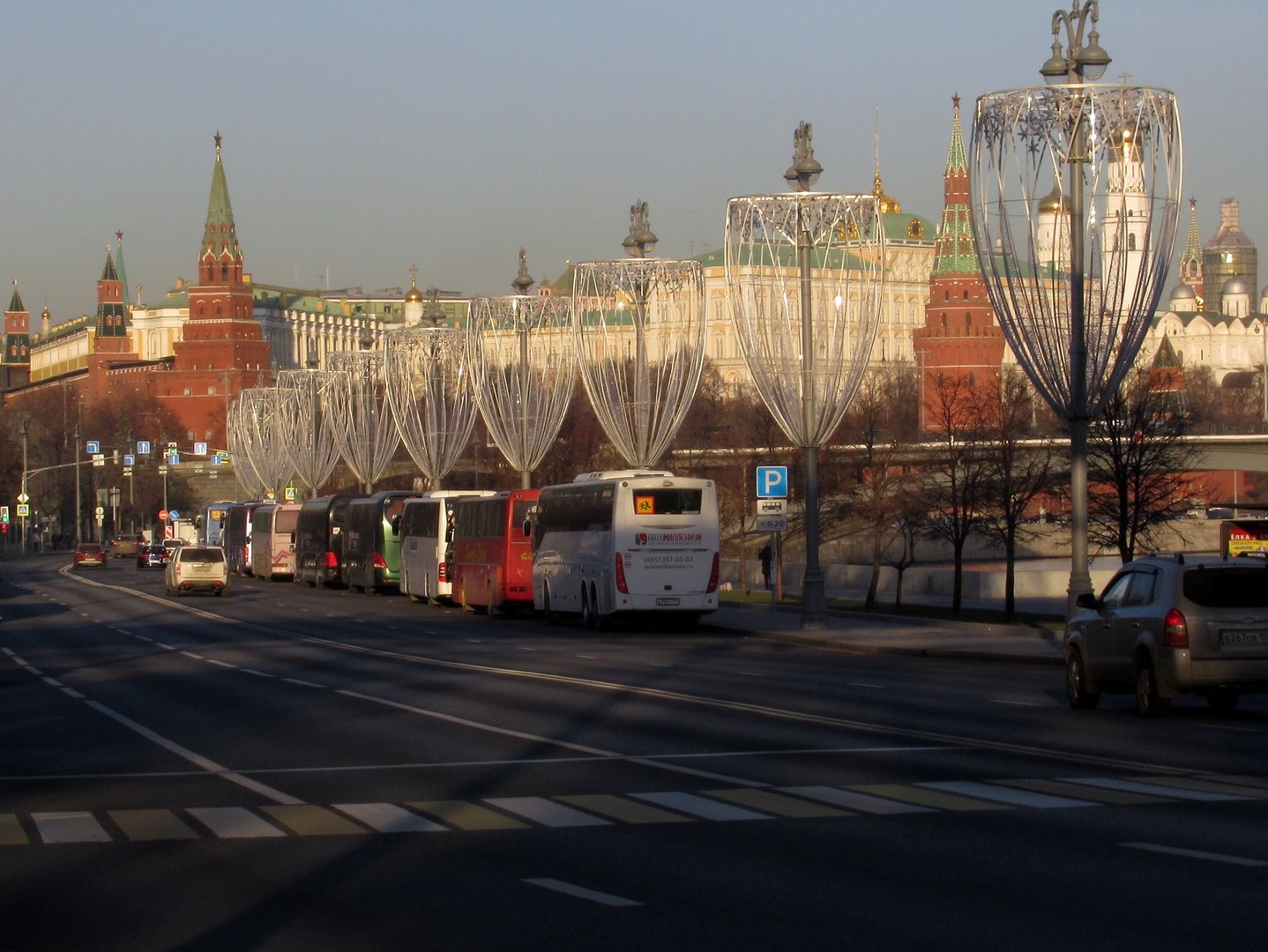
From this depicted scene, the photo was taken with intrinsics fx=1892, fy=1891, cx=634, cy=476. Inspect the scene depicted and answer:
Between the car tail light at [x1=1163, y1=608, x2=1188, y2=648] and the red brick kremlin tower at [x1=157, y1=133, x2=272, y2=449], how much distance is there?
180m

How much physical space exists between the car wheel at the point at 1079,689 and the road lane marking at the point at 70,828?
11.0 m

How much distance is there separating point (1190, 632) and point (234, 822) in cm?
989

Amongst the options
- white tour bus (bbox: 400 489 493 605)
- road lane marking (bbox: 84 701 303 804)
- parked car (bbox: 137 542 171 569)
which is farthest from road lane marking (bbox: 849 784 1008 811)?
parked car (bbox: 137 542 171 569)

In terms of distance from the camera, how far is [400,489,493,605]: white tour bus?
5175cm

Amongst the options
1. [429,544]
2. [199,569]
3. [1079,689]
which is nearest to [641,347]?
[429,544]

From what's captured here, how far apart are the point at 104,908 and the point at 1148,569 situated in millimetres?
12550

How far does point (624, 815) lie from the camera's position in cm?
1240

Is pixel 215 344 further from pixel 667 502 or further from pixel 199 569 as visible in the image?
pixel 667 502

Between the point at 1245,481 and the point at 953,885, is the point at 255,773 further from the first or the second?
the point at 1245,481

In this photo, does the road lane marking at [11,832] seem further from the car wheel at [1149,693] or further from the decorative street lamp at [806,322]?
the decorative street lamp at [806,322]

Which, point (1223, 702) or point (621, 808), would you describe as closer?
point (621, 808)

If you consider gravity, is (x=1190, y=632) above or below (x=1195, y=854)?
above

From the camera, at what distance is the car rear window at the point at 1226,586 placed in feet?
60.4

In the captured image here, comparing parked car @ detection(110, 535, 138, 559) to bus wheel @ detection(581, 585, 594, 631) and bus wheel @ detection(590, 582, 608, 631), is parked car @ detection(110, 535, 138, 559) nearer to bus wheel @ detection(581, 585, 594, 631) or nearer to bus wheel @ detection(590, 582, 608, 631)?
bus wheel @ detection(581, 585, 594, 631)
